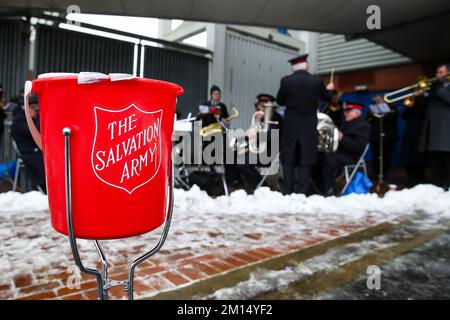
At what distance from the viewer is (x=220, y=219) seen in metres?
3.33

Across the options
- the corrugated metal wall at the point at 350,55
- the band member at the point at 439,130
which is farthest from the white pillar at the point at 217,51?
the band member at the point at 439,130

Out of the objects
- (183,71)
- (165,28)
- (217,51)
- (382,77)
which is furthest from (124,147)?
(382,77)

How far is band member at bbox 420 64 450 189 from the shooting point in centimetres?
495

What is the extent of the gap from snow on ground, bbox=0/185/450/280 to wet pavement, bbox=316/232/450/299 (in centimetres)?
78

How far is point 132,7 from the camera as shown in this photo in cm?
543

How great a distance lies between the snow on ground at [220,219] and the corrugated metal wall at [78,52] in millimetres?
4404

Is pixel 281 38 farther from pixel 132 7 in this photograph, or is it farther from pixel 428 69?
pixel 132 7

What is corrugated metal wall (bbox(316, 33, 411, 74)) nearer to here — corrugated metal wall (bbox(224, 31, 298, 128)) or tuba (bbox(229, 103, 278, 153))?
corrugated metal wall (bbox(224, 31, 298, 128))

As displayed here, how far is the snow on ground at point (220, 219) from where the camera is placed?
2.29 m

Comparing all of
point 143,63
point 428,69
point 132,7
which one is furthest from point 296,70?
point 428,69

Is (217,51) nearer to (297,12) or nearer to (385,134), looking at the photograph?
(297,12)

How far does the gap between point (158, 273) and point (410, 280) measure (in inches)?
60.0

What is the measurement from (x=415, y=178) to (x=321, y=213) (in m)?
4.25

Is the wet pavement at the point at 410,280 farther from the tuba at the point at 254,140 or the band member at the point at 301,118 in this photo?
the tuba at the point at 254,140
